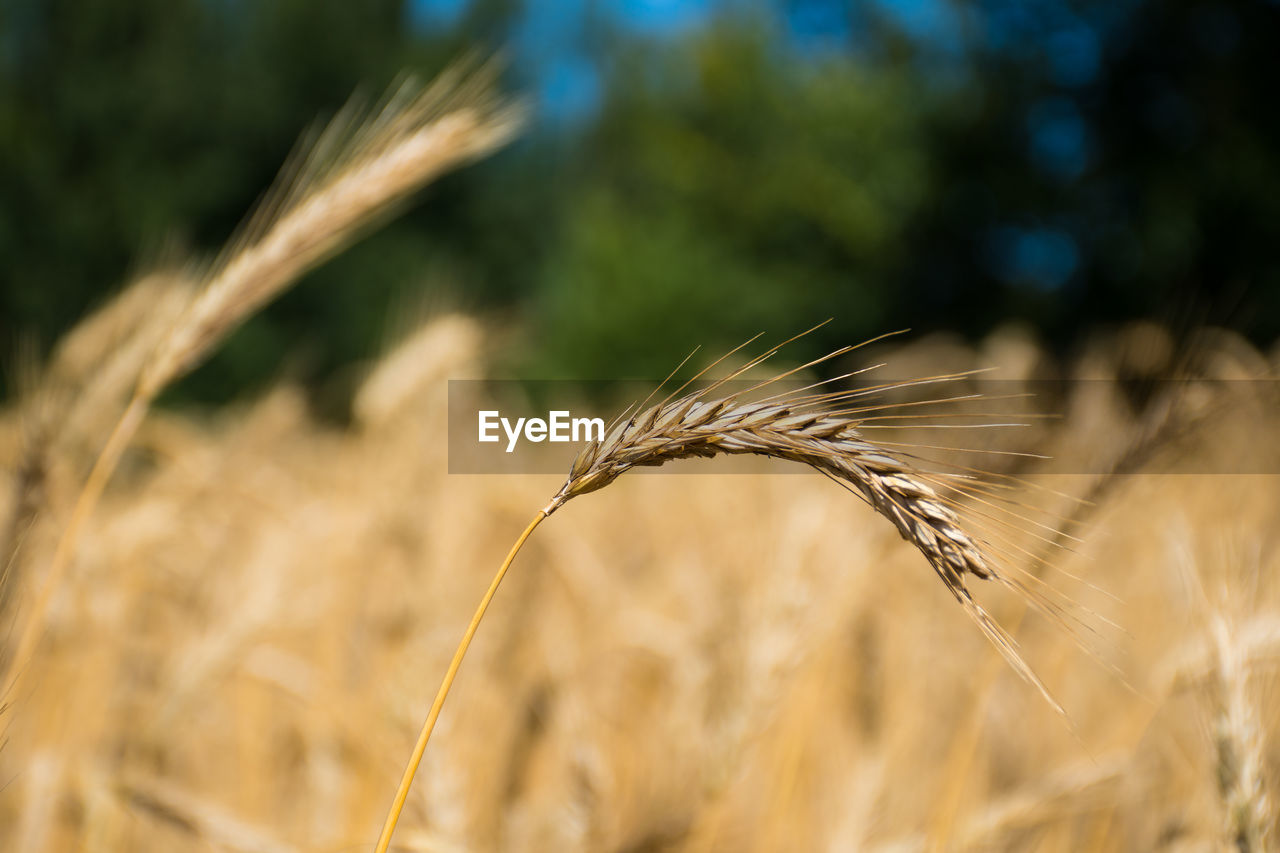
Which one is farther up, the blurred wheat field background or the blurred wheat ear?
the blurred wheat ear

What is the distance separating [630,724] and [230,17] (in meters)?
16.6

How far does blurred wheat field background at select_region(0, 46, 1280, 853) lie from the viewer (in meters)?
1.15

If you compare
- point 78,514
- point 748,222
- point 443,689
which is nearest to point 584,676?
point 78,514

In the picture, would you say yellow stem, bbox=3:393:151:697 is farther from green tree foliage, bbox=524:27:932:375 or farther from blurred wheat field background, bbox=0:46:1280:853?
green tree foliage, bbox=524:27:932:375

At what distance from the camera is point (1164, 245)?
11.6 metres

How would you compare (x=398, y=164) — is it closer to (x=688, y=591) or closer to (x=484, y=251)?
(x=688, y=591)

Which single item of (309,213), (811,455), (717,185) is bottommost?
(811,455)

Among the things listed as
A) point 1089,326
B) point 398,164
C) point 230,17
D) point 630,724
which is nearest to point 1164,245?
point 1089,326

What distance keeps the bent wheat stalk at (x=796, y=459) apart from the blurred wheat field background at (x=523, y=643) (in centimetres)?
9

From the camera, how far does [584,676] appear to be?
2.19 meters

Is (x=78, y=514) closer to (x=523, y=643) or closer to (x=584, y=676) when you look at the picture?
(x=584, y=676)

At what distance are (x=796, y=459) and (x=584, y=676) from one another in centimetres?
165

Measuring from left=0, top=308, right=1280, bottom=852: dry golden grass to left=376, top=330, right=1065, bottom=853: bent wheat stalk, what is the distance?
49 cm

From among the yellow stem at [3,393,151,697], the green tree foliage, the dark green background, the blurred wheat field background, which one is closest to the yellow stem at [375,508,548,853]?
the blurred wheat field background
